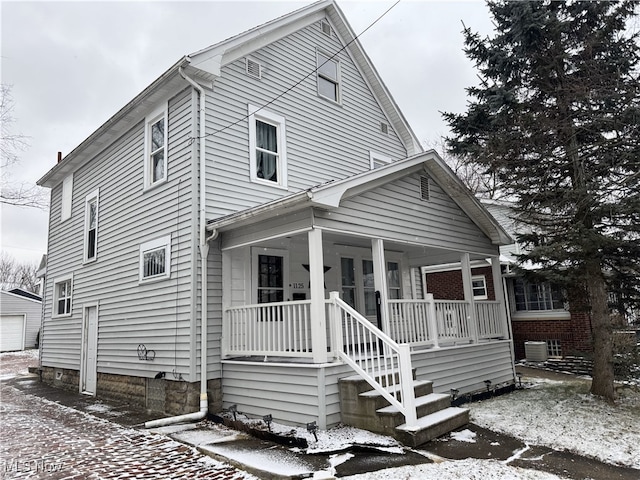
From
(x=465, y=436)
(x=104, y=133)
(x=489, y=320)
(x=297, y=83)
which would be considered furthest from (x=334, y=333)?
(x=104, y=133)

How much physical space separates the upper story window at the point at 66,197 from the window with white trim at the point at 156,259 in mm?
5606

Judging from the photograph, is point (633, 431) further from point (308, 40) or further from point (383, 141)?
point (308, 40)

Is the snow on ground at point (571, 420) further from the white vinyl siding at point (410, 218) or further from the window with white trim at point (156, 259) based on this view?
the window with white trim at point (156, 259)

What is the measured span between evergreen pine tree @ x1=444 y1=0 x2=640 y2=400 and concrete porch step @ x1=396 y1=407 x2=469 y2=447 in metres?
3.53

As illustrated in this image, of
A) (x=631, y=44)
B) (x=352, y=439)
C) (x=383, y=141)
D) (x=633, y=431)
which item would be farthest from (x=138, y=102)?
(x=633, y=431)

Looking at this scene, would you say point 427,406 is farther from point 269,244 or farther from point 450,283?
point 450,283

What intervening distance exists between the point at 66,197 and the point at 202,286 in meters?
8.52

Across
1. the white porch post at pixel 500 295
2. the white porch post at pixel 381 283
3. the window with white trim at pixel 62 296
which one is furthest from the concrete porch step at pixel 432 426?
the window with white trim at pixel 62 296

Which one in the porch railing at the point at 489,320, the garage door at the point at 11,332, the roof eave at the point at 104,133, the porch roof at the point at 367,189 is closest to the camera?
the porch roof at the point at 367,189

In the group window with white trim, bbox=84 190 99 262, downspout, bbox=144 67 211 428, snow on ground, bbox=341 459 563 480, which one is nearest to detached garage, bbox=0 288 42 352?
window with white trim, bbox=84 190 99 262

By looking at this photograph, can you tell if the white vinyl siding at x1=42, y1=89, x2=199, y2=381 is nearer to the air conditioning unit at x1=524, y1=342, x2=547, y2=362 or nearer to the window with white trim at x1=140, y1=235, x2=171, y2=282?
the window with white trim at x1=140, y1=235, x2=171, y2=282

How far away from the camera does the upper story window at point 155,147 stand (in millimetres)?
9383

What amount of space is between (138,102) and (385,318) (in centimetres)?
690

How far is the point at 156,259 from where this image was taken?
29.6ft
